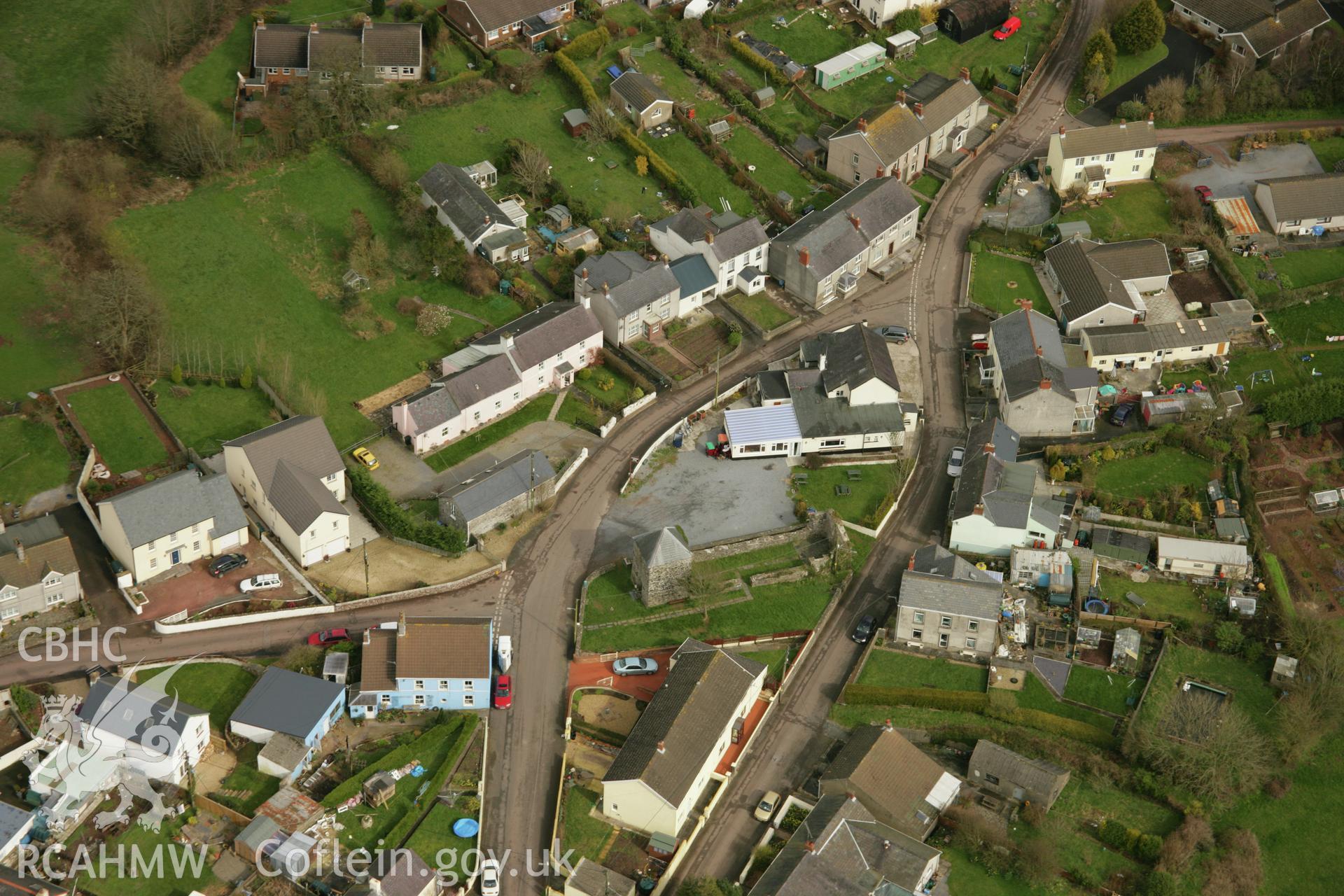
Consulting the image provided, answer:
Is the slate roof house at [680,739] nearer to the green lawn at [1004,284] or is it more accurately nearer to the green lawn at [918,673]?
the green lawn at [918,673]

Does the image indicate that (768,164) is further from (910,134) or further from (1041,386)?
(1041,386)

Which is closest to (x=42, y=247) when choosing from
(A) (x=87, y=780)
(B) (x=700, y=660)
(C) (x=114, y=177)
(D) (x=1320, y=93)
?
(C) (x=114, y=177)

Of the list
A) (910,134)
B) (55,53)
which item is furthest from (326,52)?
(910,134)

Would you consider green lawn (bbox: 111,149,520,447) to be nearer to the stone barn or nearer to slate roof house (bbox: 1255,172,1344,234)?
the stone barn

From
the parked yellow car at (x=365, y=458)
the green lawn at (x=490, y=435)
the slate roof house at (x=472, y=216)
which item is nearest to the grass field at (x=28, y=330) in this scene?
the parked yellow car at (x=365, y=458)

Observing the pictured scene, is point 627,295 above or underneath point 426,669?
above

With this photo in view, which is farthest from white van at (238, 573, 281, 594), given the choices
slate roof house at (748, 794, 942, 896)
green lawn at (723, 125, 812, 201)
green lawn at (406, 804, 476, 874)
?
green lawn at (723, 125, 812, 201)
